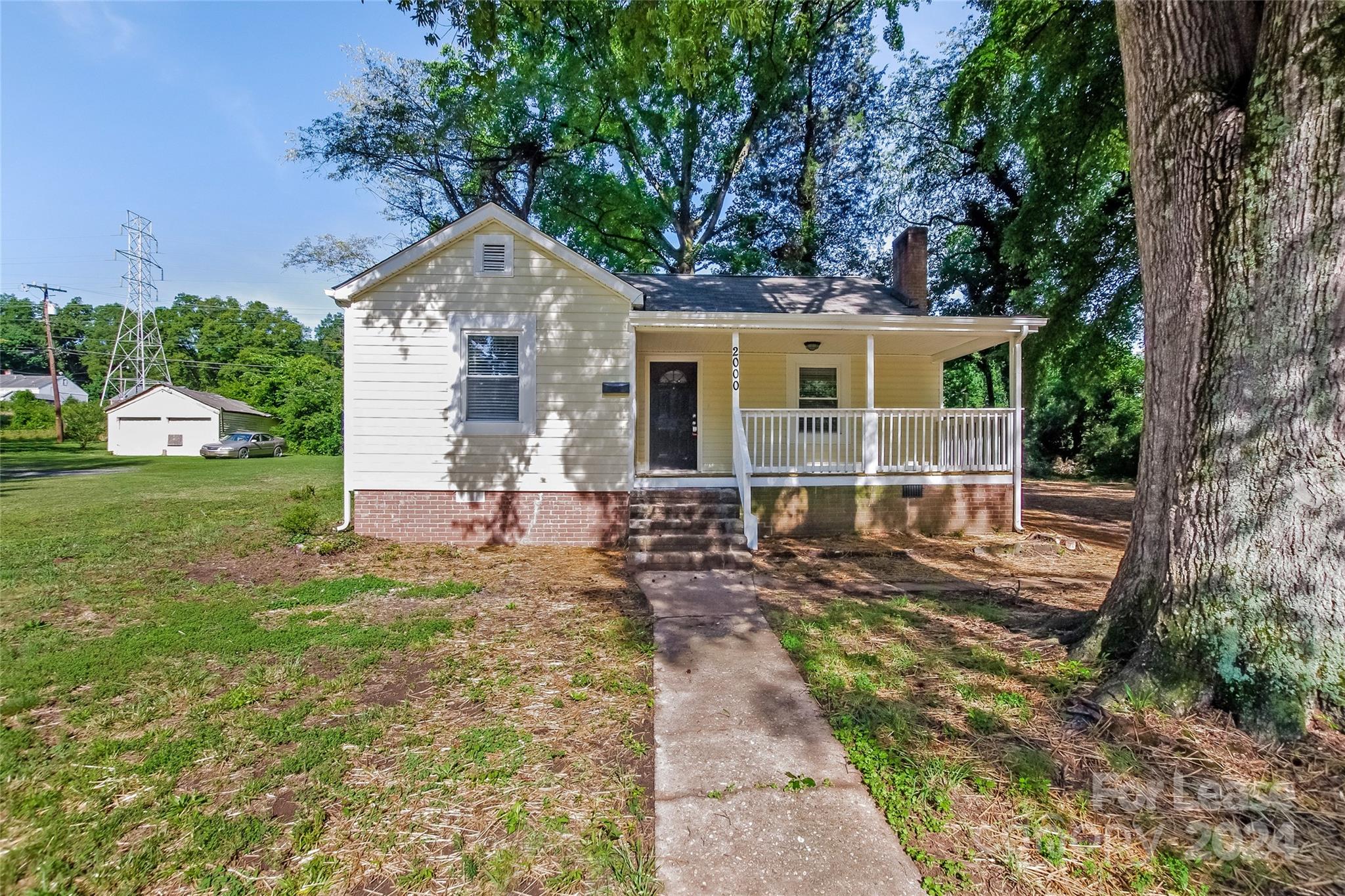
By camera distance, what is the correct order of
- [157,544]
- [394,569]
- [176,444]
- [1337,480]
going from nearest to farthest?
[1337,480]
[394,569]
[157,544]
[176,444]

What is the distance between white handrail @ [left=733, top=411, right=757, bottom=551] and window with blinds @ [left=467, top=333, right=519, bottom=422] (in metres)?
3.25

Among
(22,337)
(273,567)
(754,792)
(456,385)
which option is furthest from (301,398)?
(22,337)

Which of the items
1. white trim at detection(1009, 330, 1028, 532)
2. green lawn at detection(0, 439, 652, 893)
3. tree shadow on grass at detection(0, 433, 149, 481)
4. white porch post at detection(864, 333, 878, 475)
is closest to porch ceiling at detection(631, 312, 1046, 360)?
white trim at detection(1009, 330, 1028, 532)

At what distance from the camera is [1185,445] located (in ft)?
10.1

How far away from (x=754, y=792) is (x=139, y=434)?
41006 millimetres

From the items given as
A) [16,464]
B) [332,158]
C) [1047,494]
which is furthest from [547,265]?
[16,464]

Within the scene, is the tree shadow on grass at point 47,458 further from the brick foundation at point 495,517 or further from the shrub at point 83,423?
the brick foundation at point 495,517

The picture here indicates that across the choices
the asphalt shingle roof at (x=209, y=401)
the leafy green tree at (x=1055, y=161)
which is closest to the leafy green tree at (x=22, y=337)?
the asphalt shingle roof at (x=209, y=401)

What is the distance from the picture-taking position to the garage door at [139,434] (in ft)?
99.1

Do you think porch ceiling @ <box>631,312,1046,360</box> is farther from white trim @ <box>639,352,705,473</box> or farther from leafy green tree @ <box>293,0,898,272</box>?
leafy green tree @ <box>293,0,898,272</box>

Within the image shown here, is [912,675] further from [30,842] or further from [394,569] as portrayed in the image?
[394,569]

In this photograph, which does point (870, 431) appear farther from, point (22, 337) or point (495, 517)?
point (22, 337)

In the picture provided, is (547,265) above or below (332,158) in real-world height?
below

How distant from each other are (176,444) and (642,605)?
123ft
